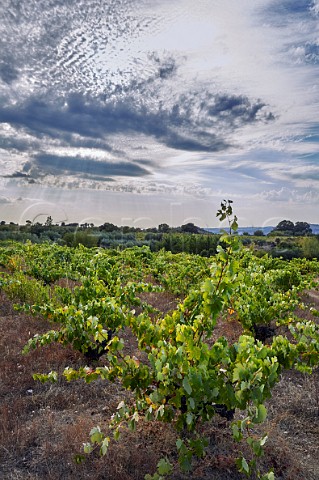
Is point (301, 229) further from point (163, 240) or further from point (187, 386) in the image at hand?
point (187, 386)

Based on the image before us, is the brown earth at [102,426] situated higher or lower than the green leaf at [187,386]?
lower

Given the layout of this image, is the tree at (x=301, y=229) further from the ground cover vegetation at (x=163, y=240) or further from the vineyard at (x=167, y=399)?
the vineyard at (x=167, y=399)

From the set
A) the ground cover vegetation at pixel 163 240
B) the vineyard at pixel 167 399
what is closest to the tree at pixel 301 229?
the ground cover vegetation at pixel 163 240

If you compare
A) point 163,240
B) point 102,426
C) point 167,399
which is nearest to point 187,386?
point 167,399

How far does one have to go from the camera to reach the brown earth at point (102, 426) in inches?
127

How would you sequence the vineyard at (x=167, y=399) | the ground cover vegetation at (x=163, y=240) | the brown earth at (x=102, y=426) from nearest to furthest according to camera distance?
the vineyard at (x=167, y=399), the brown earth at (x=102, y=426), the ground cover vegetation at (x=163, y=240)

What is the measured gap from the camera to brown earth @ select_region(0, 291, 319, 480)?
3221mm

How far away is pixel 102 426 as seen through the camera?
3.73m

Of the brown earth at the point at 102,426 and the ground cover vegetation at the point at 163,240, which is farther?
the ground cover vegetation at the point at 163,240

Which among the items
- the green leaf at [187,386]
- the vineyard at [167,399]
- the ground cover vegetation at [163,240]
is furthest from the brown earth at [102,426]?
the ground cover vegetation at [163,240]

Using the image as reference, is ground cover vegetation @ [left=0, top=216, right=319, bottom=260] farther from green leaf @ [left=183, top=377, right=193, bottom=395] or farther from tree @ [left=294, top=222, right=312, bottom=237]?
green leaf @ [left=183, top=377, right=193, bottom=395]

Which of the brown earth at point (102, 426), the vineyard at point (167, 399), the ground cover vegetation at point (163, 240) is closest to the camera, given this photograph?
the vineyard at point (167, 399)

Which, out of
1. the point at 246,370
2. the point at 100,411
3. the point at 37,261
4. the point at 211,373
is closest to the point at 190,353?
the point at 211,373

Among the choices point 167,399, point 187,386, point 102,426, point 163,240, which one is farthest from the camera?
point 163,240
